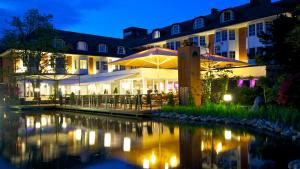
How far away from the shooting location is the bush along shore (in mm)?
10367

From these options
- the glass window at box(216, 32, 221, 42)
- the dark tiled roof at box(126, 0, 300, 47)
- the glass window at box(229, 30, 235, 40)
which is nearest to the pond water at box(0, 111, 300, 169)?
the dark tiled roof at box(126, 0, 300, 47)

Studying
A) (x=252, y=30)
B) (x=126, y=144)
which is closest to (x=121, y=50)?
(x=252, y=30)

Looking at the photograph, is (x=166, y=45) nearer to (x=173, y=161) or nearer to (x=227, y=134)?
(x=227, y=134)

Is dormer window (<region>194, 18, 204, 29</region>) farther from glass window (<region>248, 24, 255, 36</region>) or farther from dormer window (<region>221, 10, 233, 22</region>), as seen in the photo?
glass window (<region>248, 24, 255, 36</region>)

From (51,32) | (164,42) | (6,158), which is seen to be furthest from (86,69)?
(6,158)

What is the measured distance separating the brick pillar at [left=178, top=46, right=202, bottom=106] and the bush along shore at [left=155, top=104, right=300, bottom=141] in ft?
4.06

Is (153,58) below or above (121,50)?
below

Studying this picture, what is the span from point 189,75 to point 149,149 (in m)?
8.99

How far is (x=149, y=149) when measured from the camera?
8.45 meters

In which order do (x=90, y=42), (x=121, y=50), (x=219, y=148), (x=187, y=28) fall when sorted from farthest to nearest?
(x=121, y=50) → (x=90, y=42) → (x=187, y=28) → (x=219, y=148)

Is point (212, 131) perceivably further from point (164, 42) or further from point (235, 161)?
point (164, 42)

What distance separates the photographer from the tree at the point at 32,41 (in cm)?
3309

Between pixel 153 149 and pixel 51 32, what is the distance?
29241mm

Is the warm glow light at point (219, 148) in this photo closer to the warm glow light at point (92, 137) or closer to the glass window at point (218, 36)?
the warm glow light at point (92, 137)
